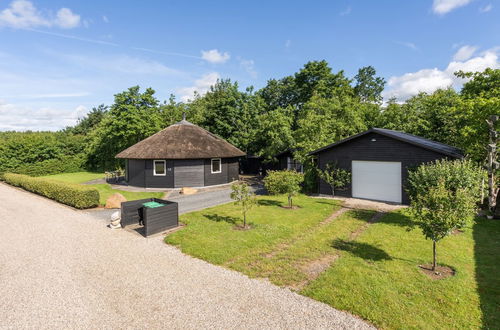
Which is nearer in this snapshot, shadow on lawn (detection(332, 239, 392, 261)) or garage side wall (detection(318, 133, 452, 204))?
shadow on lawn (detection(332, 239, 392, 261))

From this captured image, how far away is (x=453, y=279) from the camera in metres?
6.41

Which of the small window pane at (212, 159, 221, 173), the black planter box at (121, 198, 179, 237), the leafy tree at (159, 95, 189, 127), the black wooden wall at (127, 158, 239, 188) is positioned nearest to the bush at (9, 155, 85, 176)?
the leafy tree at (159, 95, 189, 127)

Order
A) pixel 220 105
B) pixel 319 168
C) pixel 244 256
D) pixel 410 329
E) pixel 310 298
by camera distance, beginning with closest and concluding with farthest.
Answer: pixel 410 329
pixel 310 298
pixel 244 256
pixel 319 168
pixel 220 105

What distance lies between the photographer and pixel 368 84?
61.3m

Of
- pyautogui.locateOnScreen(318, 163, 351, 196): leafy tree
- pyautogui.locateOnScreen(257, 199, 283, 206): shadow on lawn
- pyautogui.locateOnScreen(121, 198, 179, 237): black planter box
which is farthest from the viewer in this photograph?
pyautogui.locateOnScreen(318, 163, 351, 196): leafy tree

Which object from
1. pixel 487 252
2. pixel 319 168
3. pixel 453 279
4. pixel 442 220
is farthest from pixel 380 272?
pixel 319 168

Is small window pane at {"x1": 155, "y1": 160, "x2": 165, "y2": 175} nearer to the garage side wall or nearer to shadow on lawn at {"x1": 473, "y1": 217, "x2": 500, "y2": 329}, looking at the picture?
the garage side wall

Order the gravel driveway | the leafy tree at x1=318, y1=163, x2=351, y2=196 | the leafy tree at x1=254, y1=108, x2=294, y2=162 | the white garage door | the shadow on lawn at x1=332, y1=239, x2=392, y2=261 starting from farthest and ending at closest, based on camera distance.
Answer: the leafy tree at x1=254, y1=108, x2=294, y2=162 → the leafy tree at x1=318, y1=163, x2=351, y2=196 → the white garage door → the shadow on lawn at x1=332, y1=239, x2=392, y2=261 → the gravel driveway

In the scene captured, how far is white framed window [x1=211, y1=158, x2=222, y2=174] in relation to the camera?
22.9 m

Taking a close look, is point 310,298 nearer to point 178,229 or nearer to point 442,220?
point 442,220

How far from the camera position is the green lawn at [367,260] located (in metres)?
5.26

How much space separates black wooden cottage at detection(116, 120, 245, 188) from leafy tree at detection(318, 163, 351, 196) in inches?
366

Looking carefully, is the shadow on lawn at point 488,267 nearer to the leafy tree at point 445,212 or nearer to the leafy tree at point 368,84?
the leafy tree at point 445,212

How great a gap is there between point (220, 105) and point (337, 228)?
26.1m
